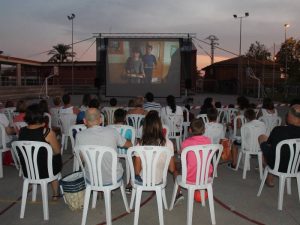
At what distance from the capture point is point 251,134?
4.61m

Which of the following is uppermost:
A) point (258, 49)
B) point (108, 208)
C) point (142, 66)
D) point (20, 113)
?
point (258, 49)

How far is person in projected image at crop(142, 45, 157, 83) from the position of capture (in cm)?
1764

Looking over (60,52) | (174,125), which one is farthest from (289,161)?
(60,52)

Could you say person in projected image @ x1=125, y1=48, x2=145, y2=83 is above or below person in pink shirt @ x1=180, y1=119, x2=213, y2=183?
above

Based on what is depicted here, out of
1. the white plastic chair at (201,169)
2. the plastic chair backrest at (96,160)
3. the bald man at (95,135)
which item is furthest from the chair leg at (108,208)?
the white plastic chair at (201,169)

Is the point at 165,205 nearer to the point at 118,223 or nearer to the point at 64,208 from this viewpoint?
the point at 118,223

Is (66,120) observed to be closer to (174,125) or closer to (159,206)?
(174,125)

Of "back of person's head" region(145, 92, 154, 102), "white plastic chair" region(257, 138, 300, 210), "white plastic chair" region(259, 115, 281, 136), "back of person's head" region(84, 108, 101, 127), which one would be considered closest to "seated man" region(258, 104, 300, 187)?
"white plastic chair" region(257, 138, 300, 210)

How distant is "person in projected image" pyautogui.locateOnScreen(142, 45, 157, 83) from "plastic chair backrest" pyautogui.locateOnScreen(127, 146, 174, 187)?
48.5 feet

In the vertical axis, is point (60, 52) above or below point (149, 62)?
above

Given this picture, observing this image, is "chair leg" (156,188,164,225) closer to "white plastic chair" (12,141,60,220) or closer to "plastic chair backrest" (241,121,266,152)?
"white plastic chair" (12,141,60,220)

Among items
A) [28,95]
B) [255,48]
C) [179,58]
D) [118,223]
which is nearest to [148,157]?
[118,223]

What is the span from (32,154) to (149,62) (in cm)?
1470

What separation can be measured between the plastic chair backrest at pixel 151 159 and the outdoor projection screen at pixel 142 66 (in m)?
14.8
